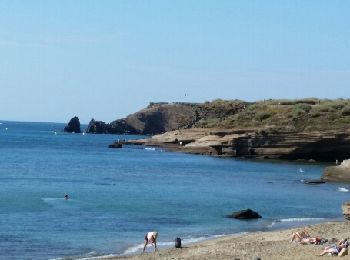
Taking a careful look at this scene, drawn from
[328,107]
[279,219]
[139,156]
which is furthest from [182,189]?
[328,107]

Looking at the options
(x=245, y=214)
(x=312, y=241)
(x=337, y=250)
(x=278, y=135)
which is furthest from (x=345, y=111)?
(x=337, y=250)

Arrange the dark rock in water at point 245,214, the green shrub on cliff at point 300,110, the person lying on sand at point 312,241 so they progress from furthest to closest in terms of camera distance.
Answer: the green shrub on cliff at point 300,110 < the dark rock in water at point 245,214 < the person lying on sand at point 312,241

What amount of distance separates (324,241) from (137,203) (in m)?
24.8

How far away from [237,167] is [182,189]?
31.7 m

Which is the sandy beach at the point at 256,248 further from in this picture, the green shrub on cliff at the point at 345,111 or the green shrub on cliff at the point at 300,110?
the green shrub on cliff at the point at 300,110

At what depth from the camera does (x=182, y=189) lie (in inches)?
2719

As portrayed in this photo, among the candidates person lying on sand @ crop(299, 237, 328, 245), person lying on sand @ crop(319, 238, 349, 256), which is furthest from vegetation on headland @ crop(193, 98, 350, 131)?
person lying on sand @ crop(319, 238, 349, 256)

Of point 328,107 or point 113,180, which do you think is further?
point 328,107

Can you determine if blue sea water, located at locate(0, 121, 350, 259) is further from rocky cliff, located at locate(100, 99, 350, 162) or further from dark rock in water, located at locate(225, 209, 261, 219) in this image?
rocky cliff, located at locate(100, 99, 350, 162)

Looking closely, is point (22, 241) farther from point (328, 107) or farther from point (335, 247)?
point (328, 107)

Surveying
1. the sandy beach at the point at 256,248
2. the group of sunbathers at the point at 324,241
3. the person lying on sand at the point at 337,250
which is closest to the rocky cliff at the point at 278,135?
the sandy beach at the point at 256,248

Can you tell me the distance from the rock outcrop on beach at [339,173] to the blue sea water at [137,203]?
9.35ft

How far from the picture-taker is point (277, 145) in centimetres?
11444

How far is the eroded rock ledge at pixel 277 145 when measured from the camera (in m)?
109
